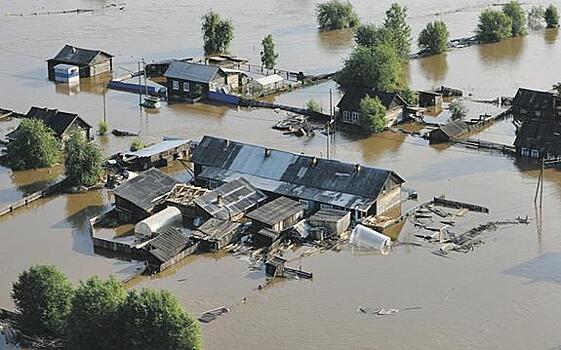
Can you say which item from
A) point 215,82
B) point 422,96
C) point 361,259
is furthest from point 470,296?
point 215,82

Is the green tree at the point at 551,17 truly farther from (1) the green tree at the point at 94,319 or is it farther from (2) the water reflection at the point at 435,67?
(1) the green tree at the point at 94,319

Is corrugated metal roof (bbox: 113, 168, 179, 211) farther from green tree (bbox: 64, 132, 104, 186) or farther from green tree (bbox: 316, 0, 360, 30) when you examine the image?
green tree (bbox: 316, 0, 360, 30)

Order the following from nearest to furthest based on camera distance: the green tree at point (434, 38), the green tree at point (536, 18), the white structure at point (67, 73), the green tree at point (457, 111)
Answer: the green tree at point (457, 111)
the white structure at point (67, 73)
the green tree at point (434, 38)
the green tree at point (536, 18)

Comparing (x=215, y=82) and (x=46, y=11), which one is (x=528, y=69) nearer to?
(x=215, y=82)

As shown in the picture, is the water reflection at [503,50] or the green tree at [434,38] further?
the green tree at [434,38]

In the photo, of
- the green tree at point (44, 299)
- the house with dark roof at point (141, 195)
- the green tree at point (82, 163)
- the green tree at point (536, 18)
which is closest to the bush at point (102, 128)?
the green tree at point (82, 163)

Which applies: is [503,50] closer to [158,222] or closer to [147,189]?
[147,189]
